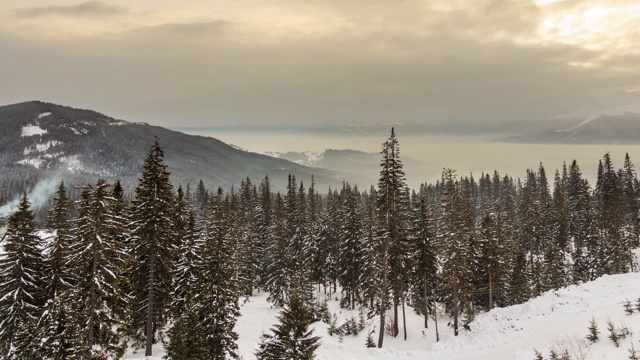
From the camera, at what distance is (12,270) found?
3122 cm

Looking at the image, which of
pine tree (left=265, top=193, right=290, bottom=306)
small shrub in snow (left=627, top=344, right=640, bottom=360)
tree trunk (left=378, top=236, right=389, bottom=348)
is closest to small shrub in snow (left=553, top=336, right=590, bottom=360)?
small shrub in snow (left=627, top=344, right=640, bottom=360)

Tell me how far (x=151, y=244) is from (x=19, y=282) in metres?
11.3

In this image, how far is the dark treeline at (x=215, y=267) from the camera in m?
22.5

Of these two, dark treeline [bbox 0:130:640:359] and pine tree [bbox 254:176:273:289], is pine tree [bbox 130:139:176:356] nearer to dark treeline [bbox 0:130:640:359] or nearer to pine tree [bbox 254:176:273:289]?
dark treeline [bbox 0:130:640:359]

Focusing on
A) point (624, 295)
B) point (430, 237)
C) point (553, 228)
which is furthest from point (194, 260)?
point (553, 228)

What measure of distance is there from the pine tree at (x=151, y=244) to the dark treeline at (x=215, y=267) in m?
0.10

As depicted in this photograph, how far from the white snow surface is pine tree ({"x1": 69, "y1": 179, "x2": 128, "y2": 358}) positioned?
8247 mm

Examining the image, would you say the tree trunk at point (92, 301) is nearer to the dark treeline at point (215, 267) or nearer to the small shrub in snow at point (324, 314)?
the dark treeline at point (215, 267)

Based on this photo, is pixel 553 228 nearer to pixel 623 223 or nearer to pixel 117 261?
pixel 623 223

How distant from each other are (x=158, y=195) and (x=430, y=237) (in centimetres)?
2868

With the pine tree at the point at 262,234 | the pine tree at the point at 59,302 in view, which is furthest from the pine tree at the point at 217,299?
the pine tree at the point at 262,234

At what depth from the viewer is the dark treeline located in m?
22.5

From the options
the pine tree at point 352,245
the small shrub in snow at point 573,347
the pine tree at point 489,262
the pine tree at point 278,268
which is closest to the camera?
the small shrub in snow at point 573,347

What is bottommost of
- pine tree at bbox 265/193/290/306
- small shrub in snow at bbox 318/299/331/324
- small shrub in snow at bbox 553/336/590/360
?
small shrub in snow at bbox 318/299/331/324
